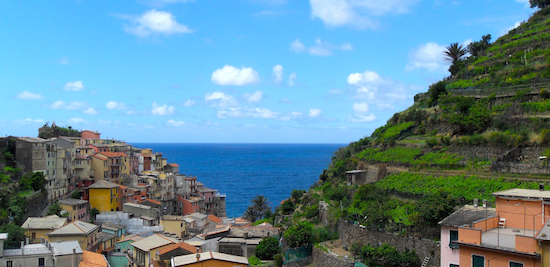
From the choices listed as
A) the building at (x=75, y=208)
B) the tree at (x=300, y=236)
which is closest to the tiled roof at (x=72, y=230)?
the building at (x=75, y=208)

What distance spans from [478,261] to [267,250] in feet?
59.5

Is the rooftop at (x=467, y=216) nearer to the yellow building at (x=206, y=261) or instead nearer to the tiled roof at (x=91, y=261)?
the yellow building at (x=206, y=261)

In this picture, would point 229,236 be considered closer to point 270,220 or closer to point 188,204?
point 270,220

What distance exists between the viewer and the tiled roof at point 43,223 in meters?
37.1

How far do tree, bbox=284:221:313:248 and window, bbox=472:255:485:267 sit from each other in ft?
50.7

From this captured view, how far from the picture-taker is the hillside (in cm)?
2609

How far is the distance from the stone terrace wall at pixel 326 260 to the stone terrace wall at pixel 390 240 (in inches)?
74.7

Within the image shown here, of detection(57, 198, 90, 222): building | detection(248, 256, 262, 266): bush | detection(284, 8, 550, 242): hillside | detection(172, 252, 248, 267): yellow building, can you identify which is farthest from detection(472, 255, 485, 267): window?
detection(57, 198, 90, 222): building

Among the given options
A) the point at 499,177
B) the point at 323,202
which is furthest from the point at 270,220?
the point at 499,177

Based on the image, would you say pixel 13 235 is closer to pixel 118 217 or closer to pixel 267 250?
pixel 118 217

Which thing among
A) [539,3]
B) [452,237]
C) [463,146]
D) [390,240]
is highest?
[539,3]

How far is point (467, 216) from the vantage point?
19.8m

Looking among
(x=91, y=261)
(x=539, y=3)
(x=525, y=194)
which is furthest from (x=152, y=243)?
(x=539, y=3)

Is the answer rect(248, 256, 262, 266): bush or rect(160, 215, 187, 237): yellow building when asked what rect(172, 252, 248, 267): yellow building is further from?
rect(160, 215, 187, 237): yellow building
